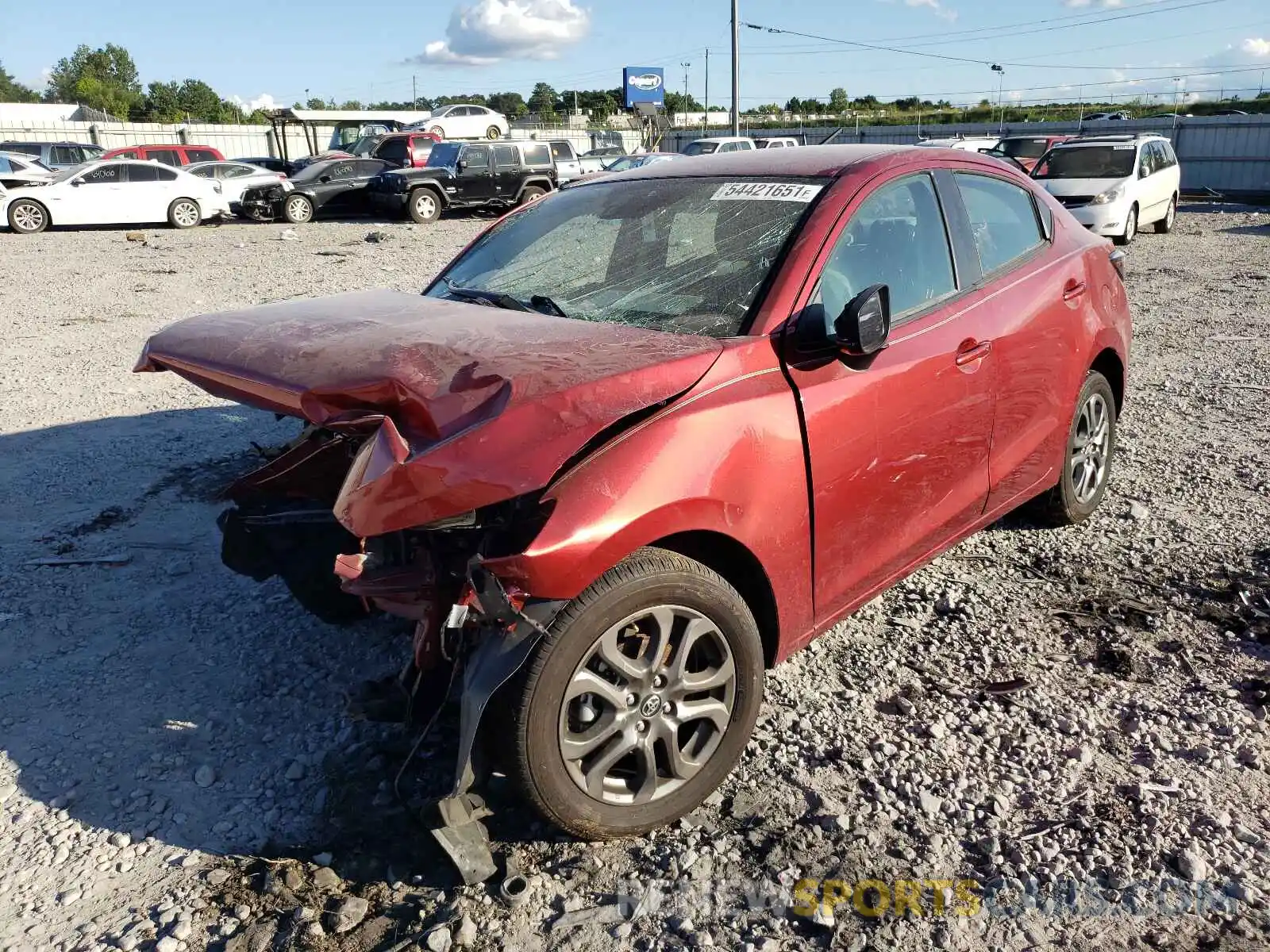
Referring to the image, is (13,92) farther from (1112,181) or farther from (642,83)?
(1112,181)

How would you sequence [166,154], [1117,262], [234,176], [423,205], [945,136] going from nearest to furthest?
[1117,262] < [423,205] < [234,176] < [166,154] < [945,136]

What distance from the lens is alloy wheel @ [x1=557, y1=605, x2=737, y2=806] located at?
257 cm

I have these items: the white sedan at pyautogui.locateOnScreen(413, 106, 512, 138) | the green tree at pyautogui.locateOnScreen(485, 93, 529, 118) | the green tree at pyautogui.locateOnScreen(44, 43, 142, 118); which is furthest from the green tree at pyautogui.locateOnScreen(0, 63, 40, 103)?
the white sedan at pyautogui.locateOnScreen(413, 106, 512, 138)

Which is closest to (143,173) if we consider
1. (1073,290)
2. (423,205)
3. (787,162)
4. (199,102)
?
(423,205)

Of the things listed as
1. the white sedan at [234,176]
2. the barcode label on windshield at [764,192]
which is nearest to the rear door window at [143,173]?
the white sedan at [234,176]

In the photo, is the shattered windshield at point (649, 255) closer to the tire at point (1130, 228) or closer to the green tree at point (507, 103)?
the tire at point (1130, 228)

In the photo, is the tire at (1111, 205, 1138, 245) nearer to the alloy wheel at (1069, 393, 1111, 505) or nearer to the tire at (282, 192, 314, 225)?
the alloy wheel at (1069, 393, 1111, 505)

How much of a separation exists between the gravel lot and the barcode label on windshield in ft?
5.56

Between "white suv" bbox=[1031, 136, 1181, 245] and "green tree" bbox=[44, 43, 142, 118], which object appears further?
"green tree" bbox=[44, 43, 142, 118]

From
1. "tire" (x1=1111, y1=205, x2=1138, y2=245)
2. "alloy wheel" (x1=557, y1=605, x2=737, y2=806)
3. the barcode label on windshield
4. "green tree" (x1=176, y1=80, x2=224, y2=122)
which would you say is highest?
"green tree" (x1=176, y1=80, x2=224, y2=122)

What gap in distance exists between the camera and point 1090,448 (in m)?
4.70

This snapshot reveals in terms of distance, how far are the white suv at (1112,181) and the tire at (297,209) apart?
48.6 feet

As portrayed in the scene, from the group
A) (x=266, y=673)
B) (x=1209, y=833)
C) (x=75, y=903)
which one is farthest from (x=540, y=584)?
(x=1209, y=833)

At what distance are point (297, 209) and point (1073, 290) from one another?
20.1 meters
